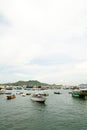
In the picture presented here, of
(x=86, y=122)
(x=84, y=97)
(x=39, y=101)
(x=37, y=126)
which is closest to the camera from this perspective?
(x=37, y=126)

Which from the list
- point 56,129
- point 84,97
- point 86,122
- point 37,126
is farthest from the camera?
point 84,97

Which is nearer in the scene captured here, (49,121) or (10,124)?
→ (10,124)

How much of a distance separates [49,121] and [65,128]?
309 inches

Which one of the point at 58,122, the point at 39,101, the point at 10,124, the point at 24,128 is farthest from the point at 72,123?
the point at 39,101

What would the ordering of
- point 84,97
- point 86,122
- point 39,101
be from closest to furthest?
1. point 86,122
2. point 39,101
3. point 84,97

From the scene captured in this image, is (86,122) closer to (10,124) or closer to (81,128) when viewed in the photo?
(81,128)

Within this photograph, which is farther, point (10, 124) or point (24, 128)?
point (10, 124)

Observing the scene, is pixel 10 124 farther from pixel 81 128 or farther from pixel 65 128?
pixel 81 128

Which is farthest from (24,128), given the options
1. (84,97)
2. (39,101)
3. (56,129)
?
(84,97)

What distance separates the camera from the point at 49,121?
46875mm

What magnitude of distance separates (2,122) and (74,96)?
77548 mm

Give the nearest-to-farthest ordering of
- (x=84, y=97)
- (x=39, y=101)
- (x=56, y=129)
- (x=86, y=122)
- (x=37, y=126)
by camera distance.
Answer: (x=56, y=129), (x=37, y=126), (x=86, y=122), (x=39, y=101), (x=84, y=97)

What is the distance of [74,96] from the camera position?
117 metres

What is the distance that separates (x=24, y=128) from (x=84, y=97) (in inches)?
3049
